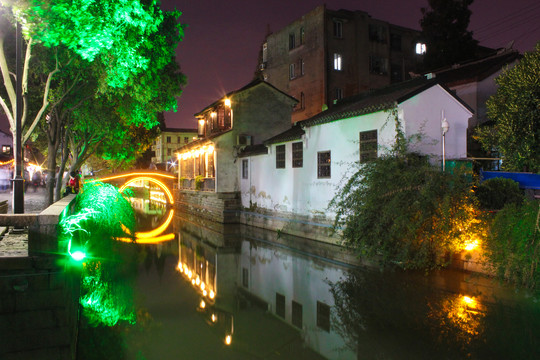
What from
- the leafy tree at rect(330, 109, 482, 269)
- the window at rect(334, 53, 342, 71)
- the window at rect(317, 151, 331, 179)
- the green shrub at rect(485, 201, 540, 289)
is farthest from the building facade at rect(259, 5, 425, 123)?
the green shrub at rect(485, 201, 540, 289)

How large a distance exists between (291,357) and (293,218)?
1409cm

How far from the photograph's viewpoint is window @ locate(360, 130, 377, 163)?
15.6 metres

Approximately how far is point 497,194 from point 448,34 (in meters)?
28.5

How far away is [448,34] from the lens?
37562mm

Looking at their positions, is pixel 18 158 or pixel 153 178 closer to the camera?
pixel 18 158

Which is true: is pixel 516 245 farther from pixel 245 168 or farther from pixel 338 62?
pixel 338 62

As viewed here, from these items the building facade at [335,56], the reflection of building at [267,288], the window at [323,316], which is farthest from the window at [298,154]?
the building facade at [335,56]

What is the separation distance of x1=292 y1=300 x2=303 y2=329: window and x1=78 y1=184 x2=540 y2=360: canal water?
0.02m

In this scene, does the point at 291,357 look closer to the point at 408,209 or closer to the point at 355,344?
the point at 355,344

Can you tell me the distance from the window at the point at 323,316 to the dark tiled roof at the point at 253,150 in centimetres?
1510

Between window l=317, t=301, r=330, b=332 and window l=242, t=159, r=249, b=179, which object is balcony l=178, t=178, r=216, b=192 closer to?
window l=242, t=159, r=249, b=179

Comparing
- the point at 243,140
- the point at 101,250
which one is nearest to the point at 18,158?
the point at 101,250

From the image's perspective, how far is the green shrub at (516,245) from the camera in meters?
9.84

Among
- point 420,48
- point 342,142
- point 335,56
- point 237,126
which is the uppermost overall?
point 420,48
